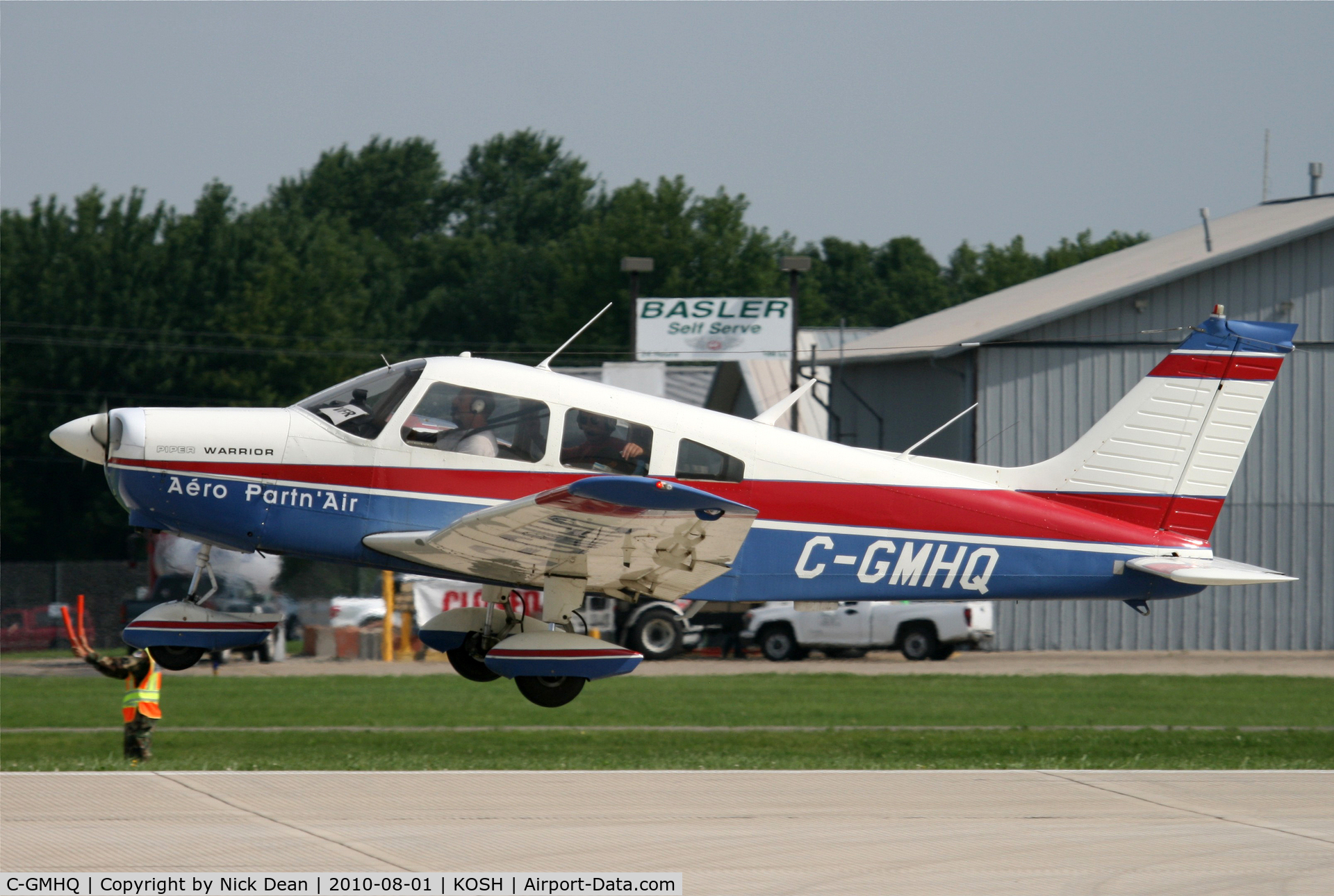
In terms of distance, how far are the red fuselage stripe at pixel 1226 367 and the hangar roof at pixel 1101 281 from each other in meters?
16.4

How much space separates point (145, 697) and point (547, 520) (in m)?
12.2

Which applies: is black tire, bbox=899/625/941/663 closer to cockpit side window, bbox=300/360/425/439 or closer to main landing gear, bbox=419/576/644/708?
main landing gear, bbox=419/576/644/708

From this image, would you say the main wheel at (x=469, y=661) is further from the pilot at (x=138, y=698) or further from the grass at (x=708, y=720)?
the grass at (x=708, y=720)

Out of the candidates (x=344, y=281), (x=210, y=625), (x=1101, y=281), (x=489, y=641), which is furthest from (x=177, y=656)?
(x=344, y=281)

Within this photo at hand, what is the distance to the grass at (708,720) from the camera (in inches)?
842

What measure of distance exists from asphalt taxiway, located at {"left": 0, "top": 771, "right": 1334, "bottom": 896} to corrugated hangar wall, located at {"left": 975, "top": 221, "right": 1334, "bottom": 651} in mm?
13316

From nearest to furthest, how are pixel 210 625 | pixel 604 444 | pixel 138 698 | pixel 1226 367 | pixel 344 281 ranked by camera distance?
pixel 604 444, pixel 210 625, pixel 1226 367, pixel 138 698, pixel 344 281

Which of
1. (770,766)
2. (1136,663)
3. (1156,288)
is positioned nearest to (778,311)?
(1156,288)

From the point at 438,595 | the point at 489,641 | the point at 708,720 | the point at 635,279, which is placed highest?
the point at 635,279

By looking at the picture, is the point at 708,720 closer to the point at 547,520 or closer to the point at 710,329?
the point at 710,329

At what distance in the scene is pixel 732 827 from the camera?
1546 cm

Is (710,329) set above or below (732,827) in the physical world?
above

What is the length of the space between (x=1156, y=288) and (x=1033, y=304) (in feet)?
11.1

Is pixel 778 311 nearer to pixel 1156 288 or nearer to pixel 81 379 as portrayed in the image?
pixel 1156 288
